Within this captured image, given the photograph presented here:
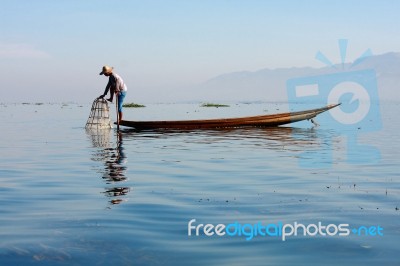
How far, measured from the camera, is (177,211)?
781 cm

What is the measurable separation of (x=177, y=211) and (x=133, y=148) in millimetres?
10584

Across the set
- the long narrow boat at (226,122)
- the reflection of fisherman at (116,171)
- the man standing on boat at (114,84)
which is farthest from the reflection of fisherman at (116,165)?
the long narrow boat at (226,122)

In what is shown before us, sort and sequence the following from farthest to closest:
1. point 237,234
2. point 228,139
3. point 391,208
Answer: point 228,139
point 391,208
point 237,234

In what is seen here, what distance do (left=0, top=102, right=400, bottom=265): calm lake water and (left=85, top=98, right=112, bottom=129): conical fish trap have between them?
979 cm

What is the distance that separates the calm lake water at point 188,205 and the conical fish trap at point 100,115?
32.1ft

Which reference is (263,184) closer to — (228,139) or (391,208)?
(391,208)

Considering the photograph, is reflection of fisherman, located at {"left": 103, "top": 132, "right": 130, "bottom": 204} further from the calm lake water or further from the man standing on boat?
the man standing on boat

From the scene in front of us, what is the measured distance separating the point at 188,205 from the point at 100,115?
2128 cm

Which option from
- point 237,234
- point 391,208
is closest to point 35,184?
point 237,234

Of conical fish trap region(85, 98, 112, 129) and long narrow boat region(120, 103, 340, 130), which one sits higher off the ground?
conical fish trap region(85, 98, 112, 129)

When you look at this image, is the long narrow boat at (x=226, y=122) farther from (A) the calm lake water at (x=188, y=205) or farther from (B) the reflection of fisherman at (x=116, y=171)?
(A) the calm lake water at (x=188, y=205)

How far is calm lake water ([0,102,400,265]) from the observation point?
18.7 feet

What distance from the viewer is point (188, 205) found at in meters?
8.27

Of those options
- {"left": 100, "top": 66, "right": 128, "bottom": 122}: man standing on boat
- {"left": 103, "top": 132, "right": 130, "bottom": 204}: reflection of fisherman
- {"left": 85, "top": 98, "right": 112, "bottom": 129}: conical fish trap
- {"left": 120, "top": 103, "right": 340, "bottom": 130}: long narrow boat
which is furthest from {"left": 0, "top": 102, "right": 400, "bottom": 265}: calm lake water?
{"left": 120, "top": 103, "right": 340, "bottom": 130}: long narrow boat
